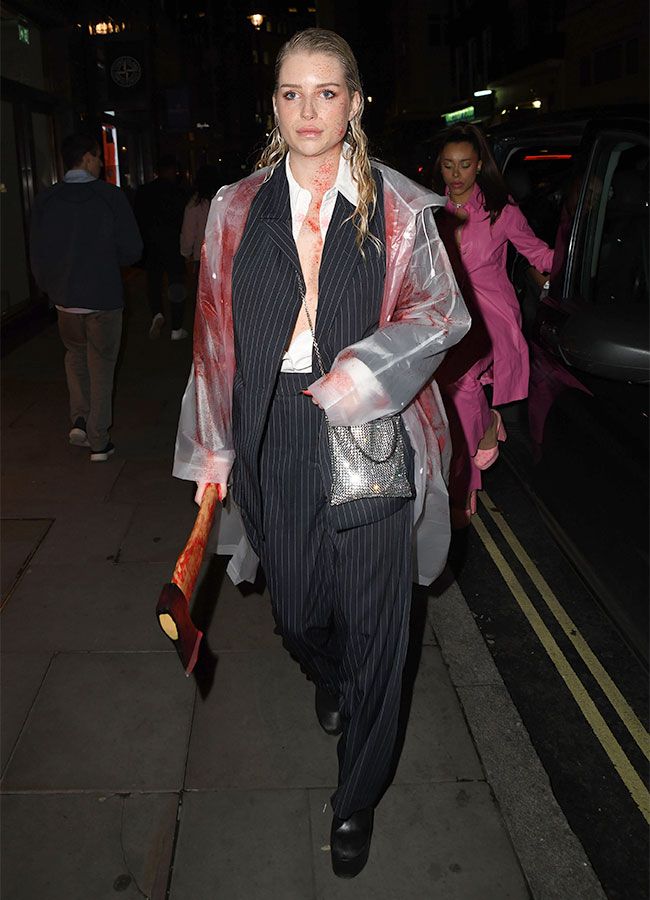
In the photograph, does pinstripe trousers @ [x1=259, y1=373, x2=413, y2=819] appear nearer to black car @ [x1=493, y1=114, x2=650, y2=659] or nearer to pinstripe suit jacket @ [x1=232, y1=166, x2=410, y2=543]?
pinstripe suit jacket @ [x1=232, y1=166, x2=410, y2=543]

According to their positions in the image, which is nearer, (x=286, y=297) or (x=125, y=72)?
(x=286, y=297)

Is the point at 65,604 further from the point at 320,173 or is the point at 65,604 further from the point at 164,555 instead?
the point at 320,173

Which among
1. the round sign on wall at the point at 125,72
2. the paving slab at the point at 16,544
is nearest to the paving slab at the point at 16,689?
the paving slab at the point at 16,544

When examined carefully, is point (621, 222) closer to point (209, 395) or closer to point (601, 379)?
point (601, 379)

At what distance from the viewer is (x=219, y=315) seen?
8.00ft

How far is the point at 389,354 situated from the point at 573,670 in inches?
75.4

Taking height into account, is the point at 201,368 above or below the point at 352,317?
below

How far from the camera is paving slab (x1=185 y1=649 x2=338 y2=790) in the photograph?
110 inches

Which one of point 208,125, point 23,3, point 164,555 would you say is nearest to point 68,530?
point 164,555

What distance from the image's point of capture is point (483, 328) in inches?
166

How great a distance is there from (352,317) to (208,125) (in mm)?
59977

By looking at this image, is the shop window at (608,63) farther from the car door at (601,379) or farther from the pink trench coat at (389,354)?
the pink trench coat at (389,354)

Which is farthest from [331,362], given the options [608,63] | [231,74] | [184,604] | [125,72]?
[231,74]

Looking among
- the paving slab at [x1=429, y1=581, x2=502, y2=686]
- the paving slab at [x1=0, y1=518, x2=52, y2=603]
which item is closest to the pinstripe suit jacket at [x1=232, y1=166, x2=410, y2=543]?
the paving slab at [x1=429, y1=581, x2=502, y2=686]
